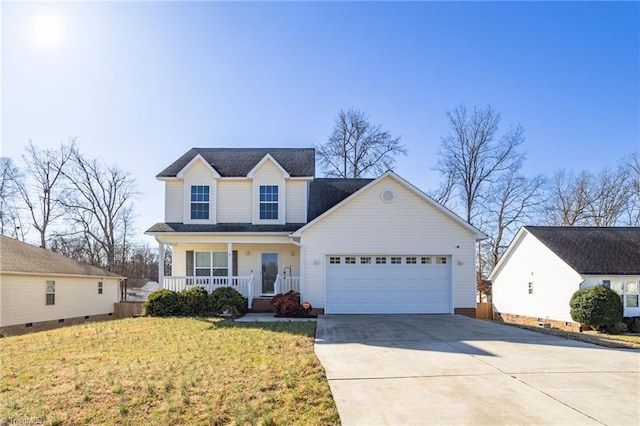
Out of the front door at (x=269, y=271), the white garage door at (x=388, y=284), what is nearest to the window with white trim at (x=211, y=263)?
the front door at (x=269, y=271)

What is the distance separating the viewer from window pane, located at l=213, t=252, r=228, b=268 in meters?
18.7

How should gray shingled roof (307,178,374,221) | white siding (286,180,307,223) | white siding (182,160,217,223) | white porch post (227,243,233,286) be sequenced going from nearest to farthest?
1. white porch post (227,243,233,286)
2. white siding (182,160,217,223)
3. white siding (286,180,307,223)
4. gray shingled roof (307,178,374,221)

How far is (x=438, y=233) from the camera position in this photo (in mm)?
16422

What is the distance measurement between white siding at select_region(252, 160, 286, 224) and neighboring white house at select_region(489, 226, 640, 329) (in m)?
14.7

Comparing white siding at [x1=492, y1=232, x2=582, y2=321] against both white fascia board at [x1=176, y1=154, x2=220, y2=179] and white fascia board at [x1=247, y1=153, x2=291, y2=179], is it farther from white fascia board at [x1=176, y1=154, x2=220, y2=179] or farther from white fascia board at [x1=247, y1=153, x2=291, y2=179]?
white fascia board at [x1=176, y1=154, x2=220, y2=179]

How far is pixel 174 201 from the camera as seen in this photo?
750 inches

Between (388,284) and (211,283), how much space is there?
294 inches

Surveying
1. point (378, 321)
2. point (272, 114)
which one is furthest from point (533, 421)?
point (272, 114)

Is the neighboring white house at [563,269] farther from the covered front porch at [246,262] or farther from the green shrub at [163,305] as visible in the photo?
the green shrub at [163,305]

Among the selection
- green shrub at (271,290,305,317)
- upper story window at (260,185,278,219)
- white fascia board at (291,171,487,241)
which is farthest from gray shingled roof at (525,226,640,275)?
upper story window at (260,185,278,219)

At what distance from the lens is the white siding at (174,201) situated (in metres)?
18.9

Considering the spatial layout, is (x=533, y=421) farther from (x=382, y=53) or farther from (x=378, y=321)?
(x=382, y=53)

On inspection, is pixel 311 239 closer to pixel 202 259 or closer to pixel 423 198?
pixel 423 198

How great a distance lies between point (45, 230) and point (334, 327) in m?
28.8
